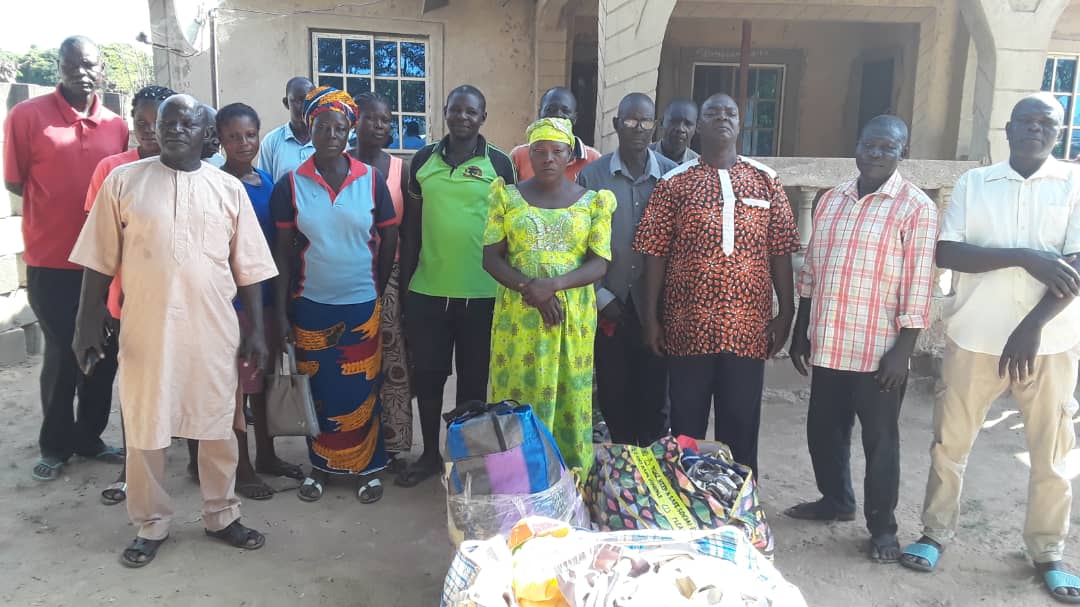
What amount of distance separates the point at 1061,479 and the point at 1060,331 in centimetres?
58

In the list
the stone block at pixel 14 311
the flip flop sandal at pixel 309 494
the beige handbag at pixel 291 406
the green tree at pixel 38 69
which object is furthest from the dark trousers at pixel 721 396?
the green tree at pixel 38 69

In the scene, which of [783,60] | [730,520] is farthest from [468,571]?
[783,60]

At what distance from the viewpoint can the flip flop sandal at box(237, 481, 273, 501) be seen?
3.52 metres

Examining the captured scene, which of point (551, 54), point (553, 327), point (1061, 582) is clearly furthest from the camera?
point (551, 54)

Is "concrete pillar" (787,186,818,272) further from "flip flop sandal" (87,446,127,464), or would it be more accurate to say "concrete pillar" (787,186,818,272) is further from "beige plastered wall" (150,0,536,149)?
"flip flop sandal" (87,446,127,464)

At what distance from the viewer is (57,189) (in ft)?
12.1

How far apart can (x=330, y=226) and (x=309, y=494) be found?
1256 millimetres

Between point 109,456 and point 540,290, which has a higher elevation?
point 540,290

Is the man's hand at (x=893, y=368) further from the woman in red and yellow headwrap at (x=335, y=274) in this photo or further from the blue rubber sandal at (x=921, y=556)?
the woman in red and yellow headwrap at (x=335, y=274)

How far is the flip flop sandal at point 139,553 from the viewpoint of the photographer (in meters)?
2.90

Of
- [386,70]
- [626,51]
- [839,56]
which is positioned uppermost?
[839,56]

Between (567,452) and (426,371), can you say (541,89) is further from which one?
(567,452)

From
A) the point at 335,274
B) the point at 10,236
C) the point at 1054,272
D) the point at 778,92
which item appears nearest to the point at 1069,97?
the point at 778,92

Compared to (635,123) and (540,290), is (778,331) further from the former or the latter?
(635,123)
